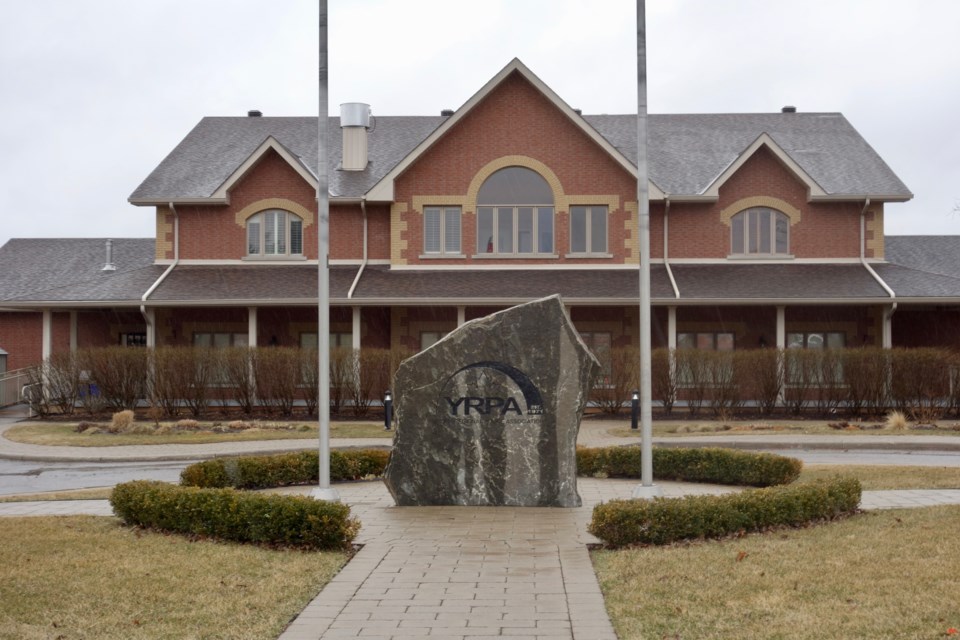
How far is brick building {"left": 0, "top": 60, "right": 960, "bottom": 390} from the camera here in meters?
30.4

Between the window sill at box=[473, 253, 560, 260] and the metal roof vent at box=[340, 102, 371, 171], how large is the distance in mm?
5585

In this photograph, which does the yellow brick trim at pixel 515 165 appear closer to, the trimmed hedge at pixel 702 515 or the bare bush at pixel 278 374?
the bare bush at pixel 278 374

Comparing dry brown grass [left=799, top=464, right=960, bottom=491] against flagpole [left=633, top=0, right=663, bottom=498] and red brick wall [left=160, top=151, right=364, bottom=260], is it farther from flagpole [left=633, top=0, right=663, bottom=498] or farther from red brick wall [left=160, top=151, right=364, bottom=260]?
red brick wall [left=160, top=151, right=364, bottom=260]

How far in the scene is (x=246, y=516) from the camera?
1014 cm

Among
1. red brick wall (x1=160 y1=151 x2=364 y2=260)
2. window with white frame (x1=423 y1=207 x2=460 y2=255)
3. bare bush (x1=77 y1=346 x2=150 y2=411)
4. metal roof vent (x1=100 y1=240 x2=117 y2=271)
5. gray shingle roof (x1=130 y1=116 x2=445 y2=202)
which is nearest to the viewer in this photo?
bare bush (x1=77 y1=346 x2=150 y2=411)

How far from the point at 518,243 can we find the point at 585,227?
202 cm

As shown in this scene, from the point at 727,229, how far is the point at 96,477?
20.3 m

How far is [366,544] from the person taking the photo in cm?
1027

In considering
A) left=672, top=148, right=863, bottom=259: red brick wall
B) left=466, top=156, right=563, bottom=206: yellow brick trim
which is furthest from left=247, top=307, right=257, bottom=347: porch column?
left=672, top=148, right=863, bottom=259: red brick wall

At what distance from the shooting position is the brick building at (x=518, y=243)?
30375mm

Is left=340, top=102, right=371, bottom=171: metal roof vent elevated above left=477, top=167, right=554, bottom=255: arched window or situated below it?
above

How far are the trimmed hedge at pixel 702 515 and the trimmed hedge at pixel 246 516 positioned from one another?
2426mm

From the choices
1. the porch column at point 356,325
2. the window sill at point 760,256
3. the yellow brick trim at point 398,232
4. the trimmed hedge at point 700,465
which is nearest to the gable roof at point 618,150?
the yellow brick trim at point 398,232

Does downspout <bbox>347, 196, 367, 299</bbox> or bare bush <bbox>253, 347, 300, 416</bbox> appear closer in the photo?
bare bush <bbox>253, 347, 300, 416</bbox>
